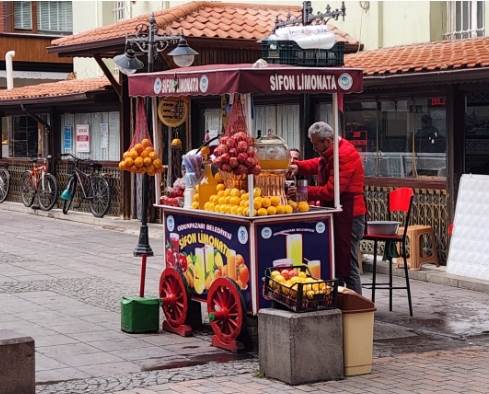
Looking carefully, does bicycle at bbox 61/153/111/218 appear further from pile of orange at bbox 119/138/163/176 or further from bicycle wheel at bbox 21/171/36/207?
pile of orange at bbox 119/138/163/176

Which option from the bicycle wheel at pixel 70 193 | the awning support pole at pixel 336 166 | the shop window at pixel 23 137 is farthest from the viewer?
the shop window at pixel 23 137

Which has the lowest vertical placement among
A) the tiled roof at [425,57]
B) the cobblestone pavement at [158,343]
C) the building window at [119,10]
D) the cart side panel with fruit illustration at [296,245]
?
the cobblestone pavement at [158,343]

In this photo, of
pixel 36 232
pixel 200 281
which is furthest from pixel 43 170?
pixel 200 281

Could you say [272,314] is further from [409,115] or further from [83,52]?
[83,52]

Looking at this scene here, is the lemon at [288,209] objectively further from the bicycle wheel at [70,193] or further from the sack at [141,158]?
the bicycle wheel at [70,193]

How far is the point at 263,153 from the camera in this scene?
8789mm

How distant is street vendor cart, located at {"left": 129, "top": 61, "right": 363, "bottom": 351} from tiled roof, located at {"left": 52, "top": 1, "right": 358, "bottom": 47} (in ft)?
28.8

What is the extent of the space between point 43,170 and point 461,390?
1713cm

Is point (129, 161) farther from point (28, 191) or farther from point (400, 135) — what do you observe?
point (28, 191)

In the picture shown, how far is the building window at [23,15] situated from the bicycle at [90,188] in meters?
14.5

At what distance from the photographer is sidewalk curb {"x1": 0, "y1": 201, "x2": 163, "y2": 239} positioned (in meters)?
18.8

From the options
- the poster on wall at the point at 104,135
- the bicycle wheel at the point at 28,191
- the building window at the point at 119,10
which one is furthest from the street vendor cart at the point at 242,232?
the building window at the point at 119,10

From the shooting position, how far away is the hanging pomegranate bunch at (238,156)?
8.25m

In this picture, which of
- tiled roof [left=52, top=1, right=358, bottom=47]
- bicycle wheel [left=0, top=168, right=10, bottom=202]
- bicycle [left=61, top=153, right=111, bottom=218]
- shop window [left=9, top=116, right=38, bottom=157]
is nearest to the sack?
tiled roof [left=52, top=1, right=358, bottom=47]
